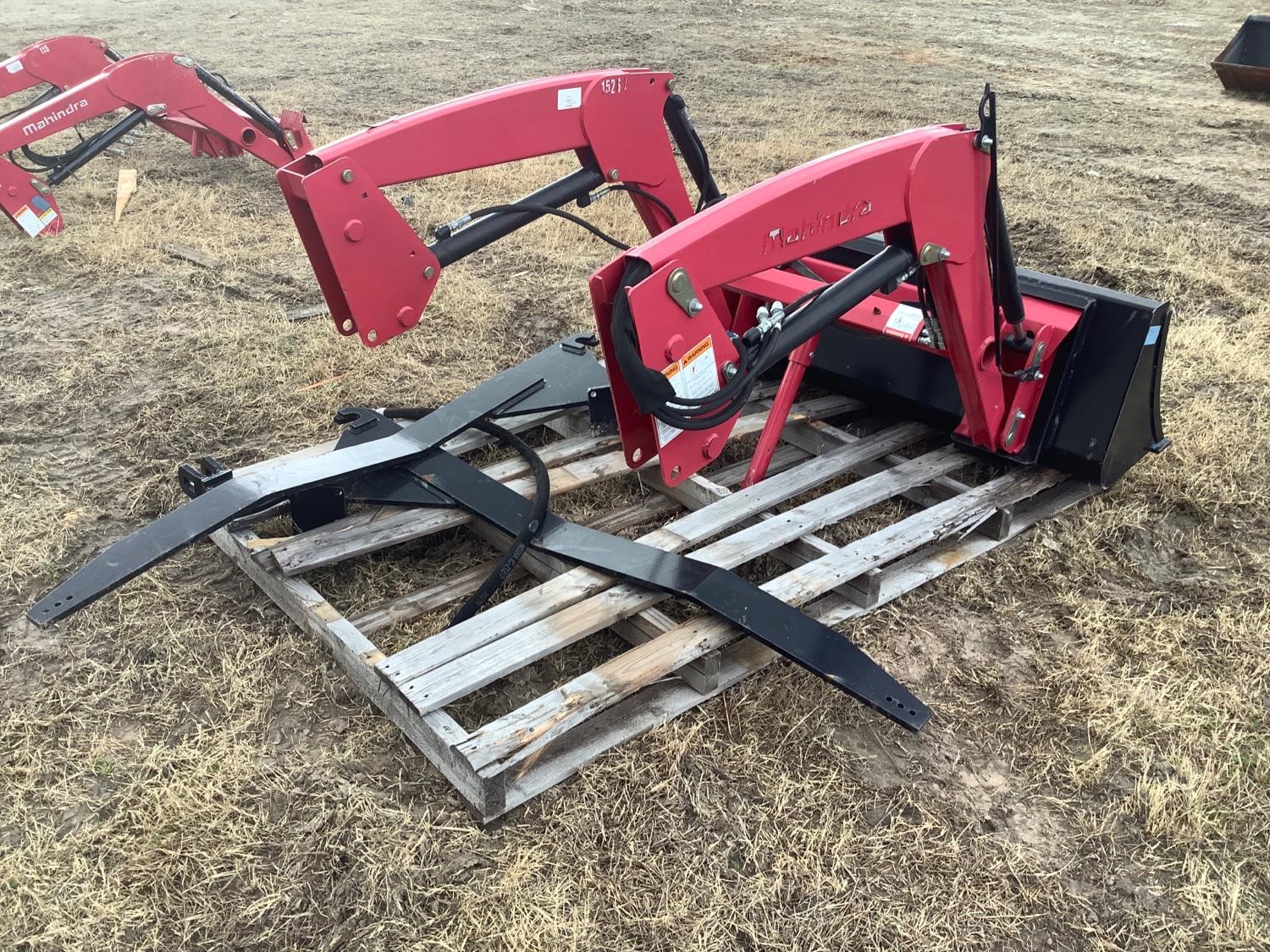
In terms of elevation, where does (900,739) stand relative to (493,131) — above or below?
below

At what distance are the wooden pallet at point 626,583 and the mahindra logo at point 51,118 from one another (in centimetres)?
433

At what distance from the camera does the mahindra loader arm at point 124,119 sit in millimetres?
5996

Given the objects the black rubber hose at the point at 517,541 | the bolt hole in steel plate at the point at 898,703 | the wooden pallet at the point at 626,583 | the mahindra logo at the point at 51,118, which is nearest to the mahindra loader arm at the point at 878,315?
the wooden pallet at the point at 626,583

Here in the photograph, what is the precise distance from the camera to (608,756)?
238 centimetres

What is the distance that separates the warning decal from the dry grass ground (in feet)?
2.61

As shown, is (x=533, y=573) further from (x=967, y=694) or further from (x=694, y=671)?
(x=967, y=694)

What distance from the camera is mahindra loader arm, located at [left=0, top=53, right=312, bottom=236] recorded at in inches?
236

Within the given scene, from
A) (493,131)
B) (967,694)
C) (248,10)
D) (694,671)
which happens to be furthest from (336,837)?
(248,10)

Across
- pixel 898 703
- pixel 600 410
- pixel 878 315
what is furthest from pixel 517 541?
pixel 878 315

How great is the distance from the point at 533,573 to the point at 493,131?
129 cm

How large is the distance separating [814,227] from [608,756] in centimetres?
135

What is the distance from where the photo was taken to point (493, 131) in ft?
9.00

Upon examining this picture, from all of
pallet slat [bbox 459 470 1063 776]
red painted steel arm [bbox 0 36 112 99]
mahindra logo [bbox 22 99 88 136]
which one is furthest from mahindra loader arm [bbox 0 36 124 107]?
pallet slat [bbox 459 470 1063 776]

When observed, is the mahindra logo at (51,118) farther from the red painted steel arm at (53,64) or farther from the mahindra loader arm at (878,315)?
the mahindra loader arm at (878,315)
